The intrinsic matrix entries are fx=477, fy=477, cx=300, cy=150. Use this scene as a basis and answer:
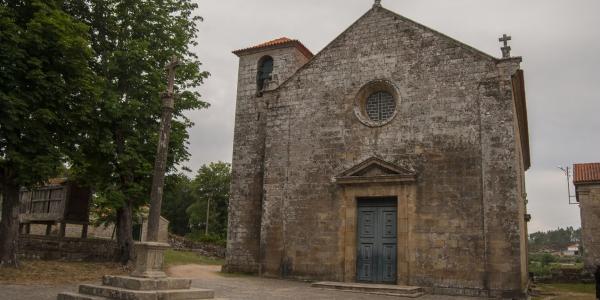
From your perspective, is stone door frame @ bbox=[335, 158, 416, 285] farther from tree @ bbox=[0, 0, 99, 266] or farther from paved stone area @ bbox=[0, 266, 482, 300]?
tree @ bbox=[0, 0, 99, 266]

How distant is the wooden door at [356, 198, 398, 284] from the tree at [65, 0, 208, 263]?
289 inches

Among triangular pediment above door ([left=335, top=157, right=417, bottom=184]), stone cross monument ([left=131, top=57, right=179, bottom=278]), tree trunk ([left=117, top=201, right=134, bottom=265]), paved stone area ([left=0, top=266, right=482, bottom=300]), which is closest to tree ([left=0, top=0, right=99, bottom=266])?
paved stone area ([left=0, top=266, right=482, bottom=300])

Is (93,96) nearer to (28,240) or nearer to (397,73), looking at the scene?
(28,240)

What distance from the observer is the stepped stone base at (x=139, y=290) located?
8.43 metres

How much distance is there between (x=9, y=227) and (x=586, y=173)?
1015 inches

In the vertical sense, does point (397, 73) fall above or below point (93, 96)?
above

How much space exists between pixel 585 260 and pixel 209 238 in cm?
2232

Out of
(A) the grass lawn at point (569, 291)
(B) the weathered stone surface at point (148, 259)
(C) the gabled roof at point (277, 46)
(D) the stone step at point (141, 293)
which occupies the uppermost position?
(C) the gabled roof at point (277, 46)

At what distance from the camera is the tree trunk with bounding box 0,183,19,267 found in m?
13.4

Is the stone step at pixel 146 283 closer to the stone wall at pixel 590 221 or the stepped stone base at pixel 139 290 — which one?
the stepped stone base at pixel 139 290

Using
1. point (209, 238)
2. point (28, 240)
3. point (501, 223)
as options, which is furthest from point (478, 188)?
point (209, 238)

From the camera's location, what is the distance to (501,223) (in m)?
13.5

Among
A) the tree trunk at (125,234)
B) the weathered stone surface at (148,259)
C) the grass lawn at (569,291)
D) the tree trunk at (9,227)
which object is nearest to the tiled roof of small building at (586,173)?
the grass lawn at (569,291)

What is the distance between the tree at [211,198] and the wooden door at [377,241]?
3271 centimetres
